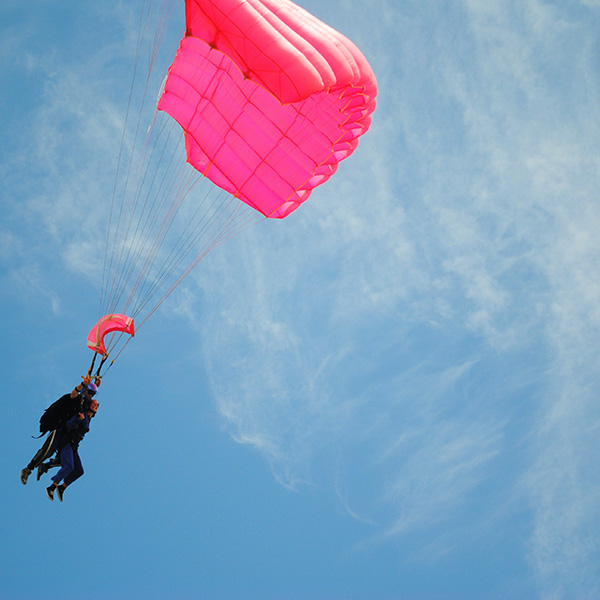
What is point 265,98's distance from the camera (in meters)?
13.4

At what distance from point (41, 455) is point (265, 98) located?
7754 mm

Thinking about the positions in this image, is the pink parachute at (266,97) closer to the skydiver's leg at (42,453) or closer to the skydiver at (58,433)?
the skydiver at (58,433)

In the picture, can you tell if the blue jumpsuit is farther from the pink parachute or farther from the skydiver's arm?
the pink parachute

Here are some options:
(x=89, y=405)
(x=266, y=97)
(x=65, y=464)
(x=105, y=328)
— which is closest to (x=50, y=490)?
(x=65, y=464)

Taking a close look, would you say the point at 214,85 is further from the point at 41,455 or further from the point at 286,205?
the point at 41,455

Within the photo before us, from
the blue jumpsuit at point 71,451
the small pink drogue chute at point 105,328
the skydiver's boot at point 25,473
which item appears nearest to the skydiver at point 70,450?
the blue jumpsuit at point 71,451

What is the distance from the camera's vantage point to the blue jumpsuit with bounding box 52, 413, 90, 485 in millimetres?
12188

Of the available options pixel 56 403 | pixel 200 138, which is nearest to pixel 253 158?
pixel 200 138

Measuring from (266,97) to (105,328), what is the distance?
5.46 meters

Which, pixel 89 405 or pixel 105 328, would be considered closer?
pixel 89 405

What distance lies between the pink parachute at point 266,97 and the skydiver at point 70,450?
5.58 metres

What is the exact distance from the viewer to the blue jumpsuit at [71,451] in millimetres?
12188

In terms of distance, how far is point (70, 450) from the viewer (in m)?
12.3

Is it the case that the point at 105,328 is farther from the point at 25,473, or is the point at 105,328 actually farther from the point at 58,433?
the point at 25,473
